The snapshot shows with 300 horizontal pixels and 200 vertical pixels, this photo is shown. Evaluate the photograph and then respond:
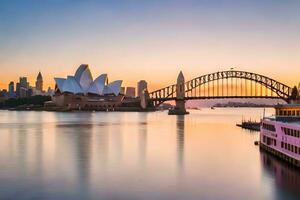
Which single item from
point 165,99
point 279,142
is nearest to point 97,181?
point 279,142

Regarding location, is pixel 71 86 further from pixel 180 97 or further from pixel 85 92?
pixel 180 97

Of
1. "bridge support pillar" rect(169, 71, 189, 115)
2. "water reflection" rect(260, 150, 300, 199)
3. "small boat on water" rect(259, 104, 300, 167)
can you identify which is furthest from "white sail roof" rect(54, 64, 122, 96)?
"water reflection" rect(260, 150, 300, 199)

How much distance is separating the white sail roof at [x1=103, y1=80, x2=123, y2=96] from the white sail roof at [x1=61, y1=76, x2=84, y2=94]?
14.5 meters

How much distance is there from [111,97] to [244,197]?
167 meters

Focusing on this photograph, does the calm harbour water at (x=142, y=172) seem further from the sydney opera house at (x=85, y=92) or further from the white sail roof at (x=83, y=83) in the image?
the sydney opera house at (x=85, y=92)

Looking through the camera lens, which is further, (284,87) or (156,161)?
(284,87)

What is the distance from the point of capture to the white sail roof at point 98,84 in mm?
178375

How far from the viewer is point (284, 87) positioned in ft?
458

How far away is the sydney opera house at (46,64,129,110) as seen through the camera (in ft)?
566

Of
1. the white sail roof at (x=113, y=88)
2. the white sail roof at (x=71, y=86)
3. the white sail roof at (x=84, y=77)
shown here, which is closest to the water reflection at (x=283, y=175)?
the white sail roof at (x=84, y=77)

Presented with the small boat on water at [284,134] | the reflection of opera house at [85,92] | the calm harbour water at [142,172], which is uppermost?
the reflection of opera house at [85,92]

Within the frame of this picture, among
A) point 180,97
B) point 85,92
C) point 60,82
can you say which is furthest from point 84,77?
point 180,97

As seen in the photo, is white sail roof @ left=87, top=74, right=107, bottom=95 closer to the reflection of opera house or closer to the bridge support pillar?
the reflection of opera house

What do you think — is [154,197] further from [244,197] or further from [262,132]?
[262,132]
